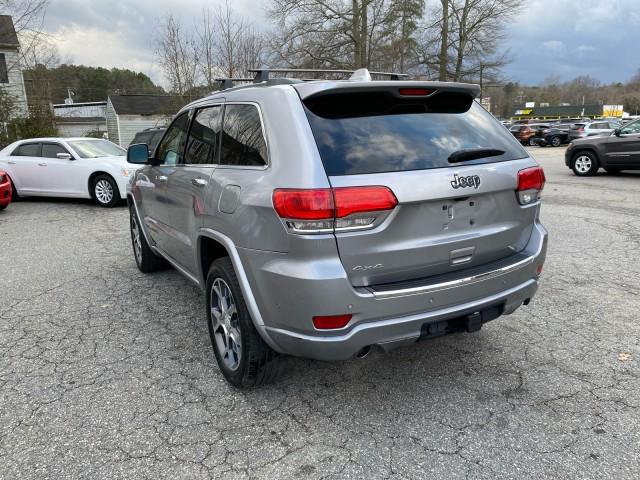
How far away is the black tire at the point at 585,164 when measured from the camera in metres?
13.3

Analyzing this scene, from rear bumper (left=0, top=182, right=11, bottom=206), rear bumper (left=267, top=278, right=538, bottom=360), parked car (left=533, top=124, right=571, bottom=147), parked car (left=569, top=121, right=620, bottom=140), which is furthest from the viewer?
parked car (left=533, top=124, right=571, bottom=147)

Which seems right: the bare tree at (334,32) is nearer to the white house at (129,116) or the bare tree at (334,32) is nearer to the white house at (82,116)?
the white house at (129,116)

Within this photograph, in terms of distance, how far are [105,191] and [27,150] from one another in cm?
238

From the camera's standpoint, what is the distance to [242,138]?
2.95 metres

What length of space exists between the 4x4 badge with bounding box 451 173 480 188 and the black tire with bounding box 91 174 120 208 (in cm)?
910

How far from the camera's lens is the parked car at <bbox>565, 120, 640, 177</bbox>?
12312mm

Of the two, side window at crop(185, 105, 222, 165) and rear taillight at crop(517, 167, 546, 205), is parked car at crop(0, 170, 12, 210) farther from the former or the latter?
rear taillight at crop(517, 167, 546, 205)

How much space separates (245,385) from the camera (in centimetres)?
294

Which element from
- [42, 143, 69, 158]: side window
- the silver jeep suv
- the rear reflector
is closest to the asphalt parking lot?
the silver jeep suv

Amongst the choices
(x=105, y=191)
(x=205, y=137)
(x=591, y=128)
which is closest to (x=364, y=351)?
(x=205, y=137)

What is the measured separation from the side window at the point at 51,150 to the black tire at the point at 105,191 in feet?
→ 3.92

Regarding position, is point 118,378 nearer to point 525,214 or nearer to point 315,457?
point 315,457

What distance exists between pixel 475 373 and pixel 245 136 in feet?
7.03

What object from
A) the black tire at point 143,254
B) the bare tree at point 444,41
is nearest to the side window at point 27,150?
the black tire at point 143,254
